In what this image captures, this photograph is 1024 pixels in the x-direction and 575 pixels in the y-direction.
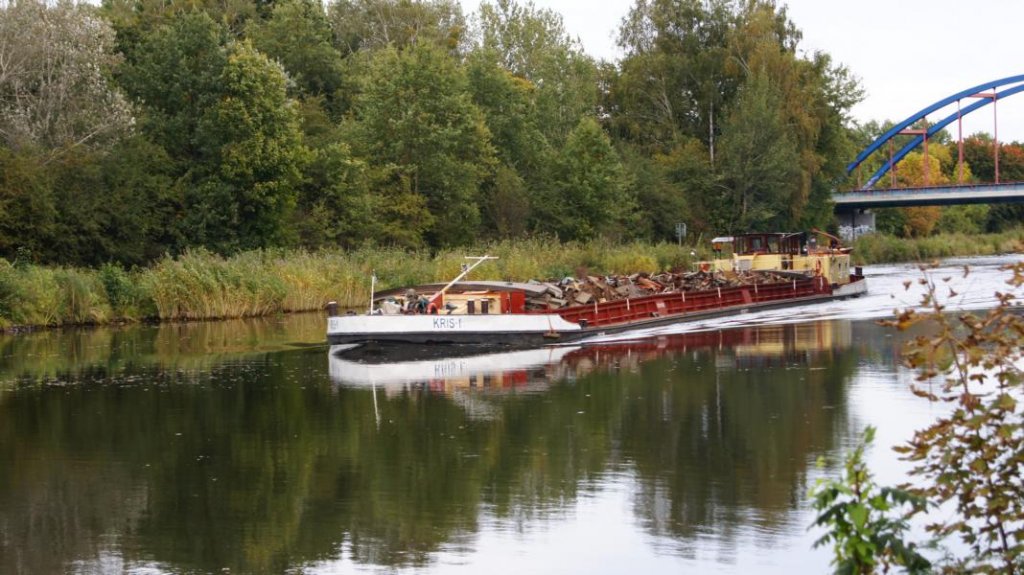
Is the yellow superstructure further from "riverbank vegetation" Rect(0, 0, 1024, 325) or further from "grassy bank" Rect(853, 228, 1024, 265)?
"grassy bank" Rect(853, 228, 1024, 265)

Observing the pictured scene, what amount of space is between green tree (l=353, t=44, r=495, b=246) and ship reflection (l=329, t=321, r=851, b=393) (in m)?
23.7

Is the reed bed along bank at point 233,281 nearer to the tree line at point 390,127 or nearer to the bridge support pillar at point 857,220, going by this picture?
the tree line at point 390,127

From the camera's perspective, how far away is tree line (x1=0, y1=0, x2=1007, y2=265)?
44.2m

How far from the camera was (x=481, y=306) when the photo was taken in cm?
2909

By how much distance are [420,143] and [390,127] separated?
60.3 inches

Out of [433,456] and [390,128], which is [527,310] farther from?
[390,128]

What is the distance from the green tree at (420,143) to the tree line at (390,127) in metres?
0.10

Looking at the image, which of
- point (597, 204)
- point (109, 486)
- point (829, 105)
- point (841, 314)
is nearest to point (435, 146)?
point (597, 204)

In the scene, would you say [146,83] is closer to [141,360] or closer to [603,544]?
[141,360]

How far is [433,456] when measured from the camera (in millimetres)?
15547

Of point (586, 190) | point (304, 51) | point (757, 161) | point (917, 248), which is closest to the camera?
point (586, 190)

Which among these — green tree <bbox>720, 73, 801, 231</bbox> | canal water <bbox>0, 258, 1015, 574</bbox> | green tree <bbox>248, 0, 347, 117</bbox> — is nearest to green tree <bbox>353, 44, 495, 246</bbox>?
green tree <bbox>248, 0, 347, 117</bbox>

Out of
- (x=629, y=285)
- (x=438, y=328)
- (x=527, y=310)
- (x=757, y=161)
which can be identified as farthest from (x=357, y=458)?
(x=757, y=161)

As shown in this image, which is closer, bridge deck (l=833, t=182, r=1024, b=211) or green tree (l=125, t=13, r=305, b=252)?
green tree (l=125, t=13, r=305, b=252)
